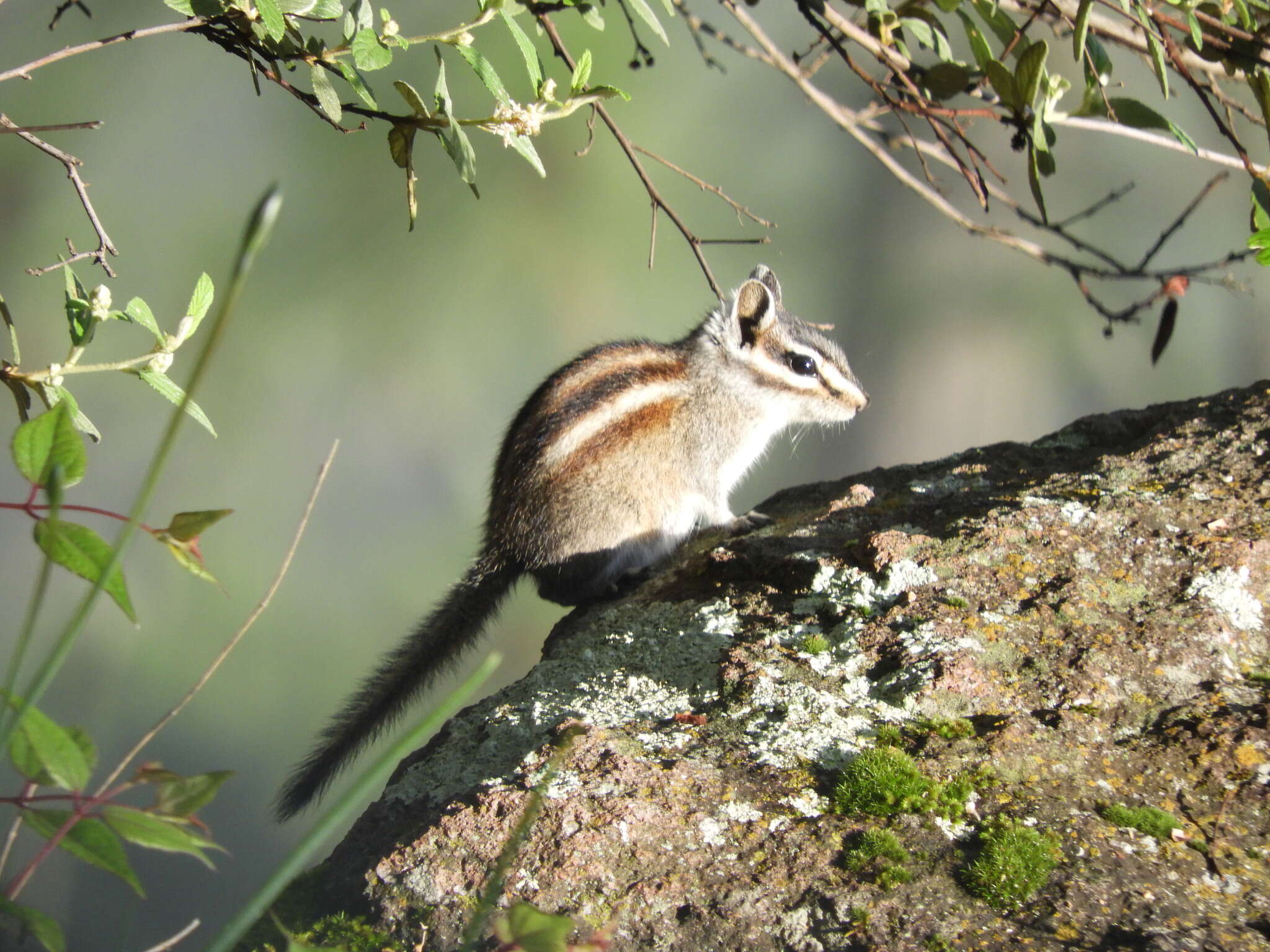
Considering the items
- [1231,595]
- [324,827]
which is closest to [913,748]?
[1231,595]

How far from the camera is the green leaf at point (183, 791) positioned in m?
0.77

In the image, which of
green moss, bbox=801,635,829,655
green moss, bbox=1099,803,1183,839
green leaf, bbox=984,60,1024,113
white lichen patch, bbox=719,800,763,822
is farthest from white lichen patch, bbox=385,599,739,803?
green leaf, bbox=984,60,1024,113

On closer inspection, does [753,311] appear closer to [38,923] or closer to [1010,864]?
[1010,864]

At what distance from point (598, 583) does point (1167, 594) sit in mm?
1559

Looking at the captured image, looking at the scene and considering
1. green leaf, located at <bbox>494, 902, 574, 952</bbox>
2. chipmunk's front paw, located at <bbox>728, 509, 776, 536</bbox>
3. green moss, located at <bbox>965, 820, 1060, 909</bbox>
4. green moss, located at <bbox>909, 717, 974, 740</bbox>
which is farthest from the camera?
chipmunk's front paw, located at <bbox>728, 509, 776, 536</bbox>

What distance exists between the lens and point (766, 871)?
45.6 inches

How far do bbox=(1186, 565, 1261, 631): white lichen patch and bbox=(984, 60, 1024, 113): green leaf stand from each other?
0.81 metres

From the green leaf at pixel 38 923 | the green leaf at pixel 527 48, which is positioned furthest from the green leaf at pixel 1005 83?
the green leaf at pixel 38 923

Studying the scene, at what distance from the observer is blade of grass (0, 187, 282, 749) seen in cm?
58

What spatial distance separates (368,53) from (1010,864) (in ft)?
4.05

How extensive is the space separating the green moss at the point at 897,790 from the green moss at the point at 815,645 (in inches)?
10.5

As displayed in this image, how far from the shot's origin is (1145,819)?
1.19 m

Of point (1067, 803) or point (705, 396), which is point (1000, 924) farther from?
point (705, 396)

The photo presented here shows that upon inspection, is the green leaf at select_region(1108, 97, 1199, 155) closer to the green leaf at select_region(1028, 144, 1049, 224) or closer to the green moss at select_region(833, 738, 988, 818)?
the green leaf at select_region(1028, 144, 1049, 224)
